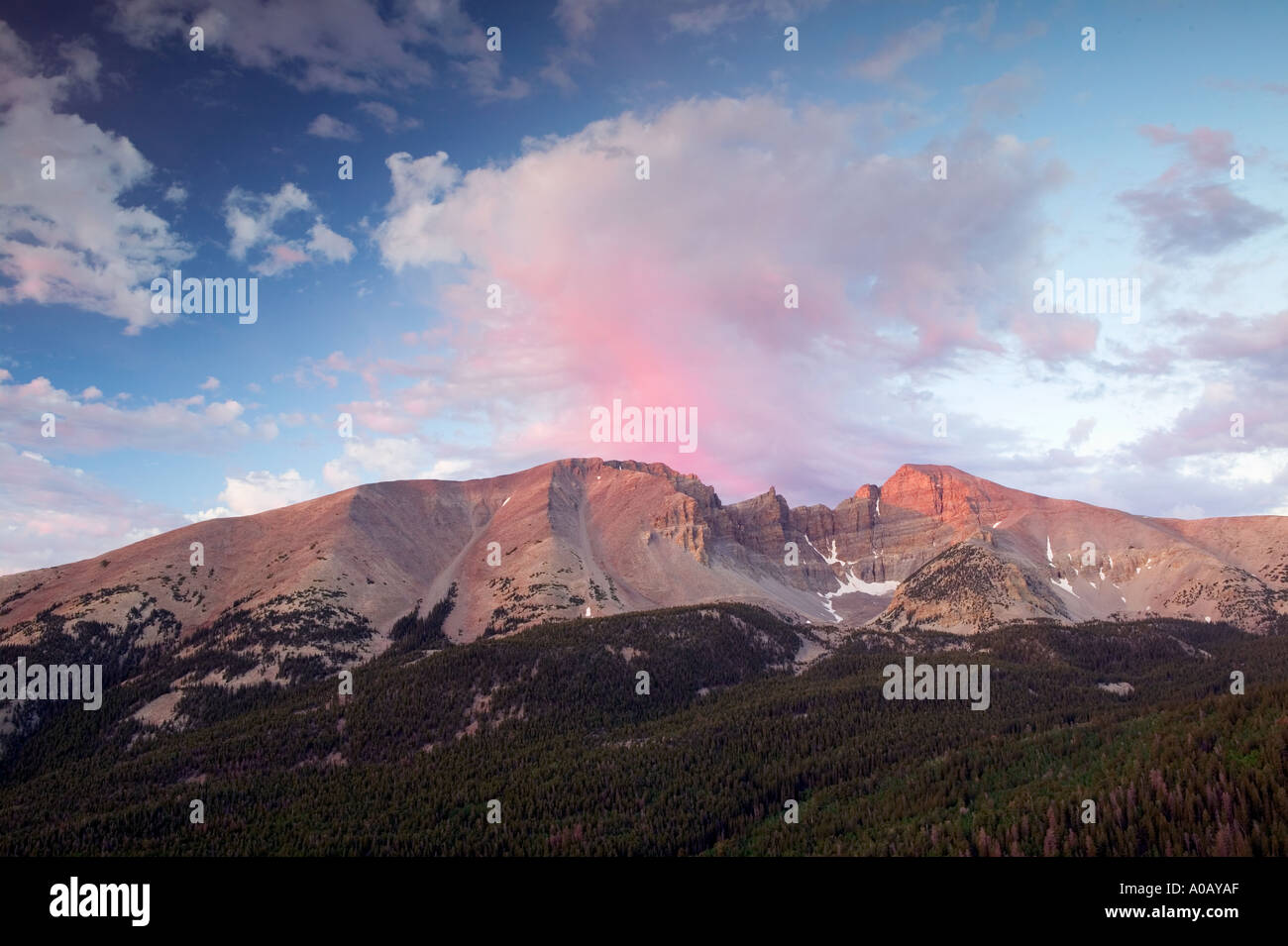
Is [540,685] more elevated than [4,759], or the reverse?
[540,685]

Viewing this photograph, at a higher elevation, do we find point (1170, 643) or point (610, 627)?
point (610, 627)

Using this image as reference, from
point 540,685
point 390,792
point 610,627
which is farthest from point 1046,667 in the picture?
point 390,792

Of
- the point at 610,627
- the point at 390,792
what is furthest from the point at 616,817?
the point at 610,627

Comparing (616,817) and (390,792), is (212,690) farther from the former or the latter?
(616,817)

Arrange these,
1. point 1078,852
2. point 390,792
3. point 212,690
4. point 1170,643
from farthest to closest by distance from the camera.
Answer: point 1170,643 < point 212,690 < point 390,792 < point 1078,852

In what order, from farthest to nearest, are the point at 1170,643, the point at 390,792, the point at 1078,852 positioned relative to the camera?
the point at 1170,643
the point at 390,792
the point at 1078,852
